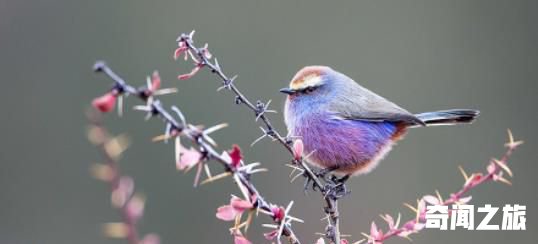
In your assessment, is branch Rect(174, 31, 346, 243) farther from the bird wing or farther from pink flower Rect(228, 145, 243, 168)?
the bird wing

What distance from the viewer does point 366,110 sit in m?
4.93

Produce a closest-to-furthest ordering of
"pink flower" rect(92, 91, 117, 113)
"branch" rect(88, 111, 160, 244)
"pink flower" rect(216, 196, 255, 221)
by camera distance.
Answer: "branch" rect(88, 111, 160, 244) → "pink flower" rect(92, 91, 117, 113) → "pink flower" rect(216, 196, 255, 221)

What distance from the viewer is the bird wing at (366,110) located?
15.8 feet

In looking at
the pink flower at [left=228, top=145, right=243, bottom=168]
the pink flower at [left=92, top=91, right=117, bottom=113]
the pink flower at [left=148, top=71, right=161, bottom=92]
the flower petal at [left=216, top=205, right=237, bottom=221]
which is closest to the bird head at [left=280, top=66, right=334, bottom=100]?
the flower petal at [left=216, top=205, right=237, bottom=221]

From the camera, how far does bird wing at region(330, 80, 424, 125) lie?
482 centimetres

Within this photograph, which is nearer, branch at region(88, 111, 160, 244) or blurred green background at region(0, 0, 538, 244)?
branch at region(88, 111, 160, 244)

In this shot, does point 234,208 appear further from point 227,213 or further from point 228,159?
point 228,159

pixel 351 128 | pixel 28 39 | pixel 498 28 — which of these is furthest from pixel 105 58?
pixel 351 128

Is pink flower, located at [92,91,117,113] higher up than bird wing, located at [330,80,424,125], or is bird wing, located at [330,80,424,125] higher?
bird wing, located at [330,80,424,125]

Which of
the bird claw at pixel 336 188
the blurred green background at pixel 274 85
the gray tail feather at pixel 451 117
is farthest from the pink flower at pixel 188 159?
the blurred green background at pixel 274 85

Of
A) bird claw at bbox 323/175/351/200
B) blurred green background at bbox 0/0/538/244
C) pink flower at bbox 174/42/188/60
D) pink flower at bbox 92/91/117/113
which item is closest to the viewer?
pink flower at bbox 92/91/117/113

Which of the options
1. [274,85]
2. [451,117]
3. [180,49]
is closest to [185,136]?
[180,49]

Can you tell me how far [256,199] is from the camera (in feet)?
6.52

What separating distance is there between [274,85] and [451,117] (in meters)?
5.92
